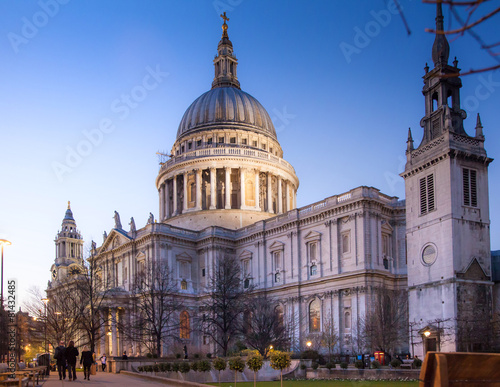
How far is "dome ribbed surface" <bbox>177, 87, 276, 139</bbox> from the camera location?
317 feet

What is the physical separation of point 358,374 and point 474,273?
14833 mm

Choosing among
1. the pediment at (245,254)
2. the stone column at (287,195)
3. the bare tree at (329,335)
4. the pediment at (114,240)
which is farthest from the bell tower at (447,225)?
the pediment at (114,240)

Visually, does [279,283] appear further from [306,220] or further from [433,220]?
[433,220]

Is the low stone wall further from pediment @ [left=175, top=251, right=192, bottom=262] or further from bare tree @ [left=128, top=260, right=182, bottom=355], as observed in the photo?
pediment @ [left=175, top=251, right=192, bottom=262]

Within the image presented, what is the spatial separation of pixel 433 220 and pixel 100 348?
51.4m

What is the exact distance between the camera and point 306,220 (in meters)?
67.7

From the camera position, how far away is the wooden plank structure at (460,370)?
24.7 feet

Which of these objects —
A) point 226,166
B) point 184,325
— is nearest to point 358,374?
point 184,325

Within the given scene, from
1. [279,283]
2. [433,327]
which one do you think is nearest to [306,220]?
[279,283]

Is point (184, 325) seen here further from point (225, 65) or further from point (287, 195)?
point (225, 65)

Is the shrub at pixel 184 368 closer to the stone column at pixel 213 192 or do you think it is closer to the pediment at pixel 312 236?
the pediment at pixel 312 236

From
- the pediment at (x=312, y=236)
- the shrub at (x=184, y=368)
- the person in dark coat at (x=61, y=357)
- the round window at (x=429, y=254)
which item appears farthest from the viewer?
the pediment at (x=312, y=236)

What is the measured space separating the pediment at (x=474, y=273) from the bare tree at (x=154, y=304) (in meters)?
31.4

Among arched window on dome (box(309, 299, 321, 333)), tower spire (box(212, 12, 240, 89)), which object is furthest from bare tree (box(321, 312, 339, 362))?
tower spire (box(212, 12, 240, 89))
